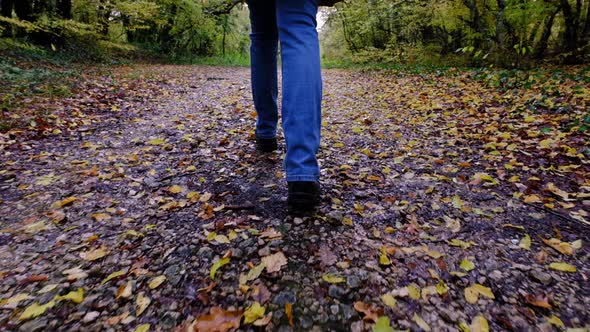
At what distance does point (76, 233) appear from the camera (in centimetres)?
144

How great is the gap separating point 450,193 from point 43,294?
1.86 meters

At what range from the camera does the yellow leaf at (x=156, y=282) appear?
3.62ft

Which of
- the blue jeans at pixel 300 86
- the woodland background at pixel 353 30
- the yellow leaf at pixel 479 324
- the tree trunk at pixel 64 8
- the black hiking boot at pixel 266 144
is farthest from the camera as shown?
the tree trunk at pixel 64 8

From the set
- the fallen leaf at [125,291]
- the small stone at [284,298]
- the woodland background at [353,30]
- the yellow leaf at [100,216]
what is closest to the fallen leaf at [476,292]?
the small stone at [284,298]

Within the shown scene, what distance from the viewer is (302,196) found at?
4.72 feet

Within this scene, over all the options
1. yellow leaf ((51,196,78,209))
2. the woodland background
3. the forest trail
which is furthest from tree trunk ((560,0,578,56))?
yellow leaf ((51,196,78,209))

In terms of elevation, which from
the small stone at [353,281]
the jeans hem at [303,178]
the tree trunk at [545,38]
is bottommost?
the small stone at [353,281]

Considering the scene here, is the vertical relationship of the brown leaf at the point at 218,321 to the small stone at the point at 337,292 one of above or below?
below

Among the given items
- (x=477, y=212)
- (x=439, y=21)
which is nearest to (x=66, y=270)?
(x=477, y=212)

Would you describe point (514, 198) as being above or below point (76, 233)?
above

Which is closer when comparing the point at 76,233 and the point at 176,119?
the point at 76,233

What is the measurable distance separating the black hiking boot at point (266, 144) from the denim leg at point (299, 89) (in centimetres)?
88

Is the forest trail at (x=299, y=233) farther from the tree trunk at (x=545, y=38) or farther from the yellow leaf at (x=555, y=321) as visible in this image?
the tree trunk at (x=545, y=38)

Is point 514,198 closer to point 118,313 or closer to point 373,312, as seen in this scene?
point 373,312
